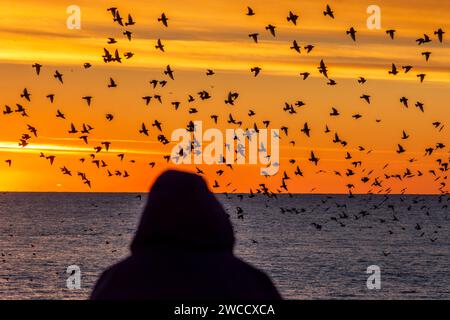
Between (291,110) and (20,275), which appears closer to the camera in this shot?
(291,110)

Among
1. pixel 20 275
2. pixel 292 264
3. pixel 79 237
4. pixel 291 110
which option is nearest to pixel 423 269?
pixel 292 264

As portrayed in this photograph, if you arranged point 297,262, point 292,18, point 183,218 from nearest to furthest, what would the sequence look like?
point 183,218 → point 292,18 → point 297,262

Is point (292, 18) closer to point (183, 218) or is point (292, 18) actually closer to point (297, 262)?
point (183, 218)

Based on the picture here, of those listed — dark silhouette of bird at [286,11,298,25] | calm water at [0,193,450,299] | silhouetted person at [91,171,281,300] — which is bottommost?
calm water at [0,193,450,299]

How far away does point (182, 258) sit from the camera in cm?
529

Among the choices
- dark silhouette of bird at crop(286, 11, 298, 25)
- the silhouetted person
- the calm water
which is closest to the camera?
the silhouetted person

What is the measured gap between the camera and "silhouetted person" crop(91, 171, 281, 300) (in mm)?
5262

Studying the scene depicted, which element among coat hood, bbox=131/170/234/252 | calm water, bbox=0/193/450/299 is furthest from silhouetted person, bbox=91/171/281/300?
calm water, bbox=0/193/450/299

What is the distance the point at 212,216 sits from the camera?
17.4ft

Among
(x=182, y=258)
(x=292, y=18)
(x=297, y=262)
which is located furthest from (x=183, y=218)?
(x=297, y=262)

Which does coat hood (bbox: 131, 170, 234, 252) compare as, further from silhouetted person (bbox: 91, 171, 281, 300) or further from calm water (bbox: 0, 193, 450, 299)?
calm water (bbox: 0, 193, 450, 299)
